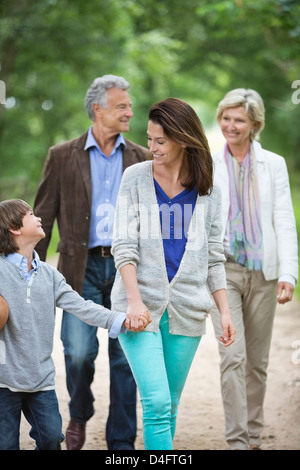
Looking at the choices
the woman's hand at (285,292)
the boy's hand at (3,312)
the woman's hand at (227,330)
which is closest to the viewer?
the boy's hand at (3,312)

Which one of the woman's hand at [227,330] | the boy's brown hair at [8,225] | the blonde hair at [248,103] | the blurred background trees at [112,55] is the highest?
the blurred background trees at [112,55]

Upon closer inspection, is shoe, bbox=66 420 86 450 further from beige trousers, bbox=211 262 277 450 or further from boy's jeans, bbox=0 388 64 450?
boy's jeans, bbox=0 388 64 450

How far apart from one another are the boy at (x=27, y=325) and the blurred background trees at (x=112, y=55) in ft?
17.5

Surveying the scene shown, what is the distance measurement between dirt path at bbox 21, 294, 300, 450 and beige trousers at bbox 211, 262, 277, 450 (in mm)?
431

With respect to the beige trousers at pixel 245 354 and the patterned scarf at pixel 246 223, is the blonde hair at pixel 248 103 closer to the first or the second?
the patterned scarf at pixel 246 223

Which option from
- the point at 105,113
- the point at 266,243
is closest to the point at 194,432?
the point at 266,243

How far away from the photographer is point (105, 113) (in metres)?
5.30

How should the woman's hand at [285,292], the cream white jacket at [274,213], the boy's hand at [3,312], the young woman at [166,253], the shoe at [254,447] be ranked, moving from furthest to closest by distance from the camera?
1. the shoe at [254,447]
2. the cream white jacket at [274,213]
3. the woman's hand at [285,292]
4. the young woman at [166,253]
5. the boy's hand at [3,312]

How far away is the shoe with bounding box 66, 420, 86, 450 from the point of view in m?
5.28

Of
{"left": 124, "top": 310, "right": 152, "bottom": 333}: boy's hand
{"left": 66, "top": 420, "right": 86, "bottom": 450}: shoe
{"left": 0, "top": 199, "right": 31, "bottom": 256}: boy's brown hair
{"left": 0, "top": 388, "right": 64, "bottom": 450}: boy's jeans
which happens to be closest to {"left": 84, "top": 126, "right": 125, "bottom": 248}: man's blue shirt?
{"left": 66, "top": 420, "right": 86, "bottom": 450}: shoe

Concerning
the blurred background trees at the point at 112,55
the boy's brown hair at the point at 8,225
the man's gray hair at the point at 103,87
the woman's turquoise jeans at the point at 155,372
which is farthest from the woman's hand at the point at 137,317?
the blurred background trees at the point at 112,55

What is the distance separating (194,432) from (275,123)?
26037 millimetres

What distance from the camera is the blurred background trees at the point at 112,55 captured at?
15.1m
